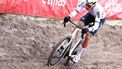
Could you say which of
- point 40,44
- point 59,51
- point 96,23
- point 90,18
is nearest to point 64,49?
point 59,51

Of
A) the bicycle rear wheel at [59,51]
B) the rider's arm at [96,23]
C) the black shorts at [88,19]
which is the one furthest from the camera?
the black shorts at [88,19]

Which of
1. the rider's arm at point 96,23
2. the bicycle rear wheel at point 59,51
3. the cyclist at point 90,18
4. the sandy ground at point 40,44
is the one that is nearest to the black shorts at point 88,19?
the cyclist at point 90,18

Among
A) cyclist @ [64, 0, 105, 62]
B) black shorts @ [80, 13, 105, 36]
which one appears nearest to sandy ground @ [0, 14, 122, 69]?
cyclist @ [64, 0, 105, 62]

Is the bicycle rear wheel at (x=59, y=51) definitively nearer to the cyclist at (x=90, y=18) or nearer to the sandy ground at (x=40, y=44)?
the sandy ground at (x=40, y=44)

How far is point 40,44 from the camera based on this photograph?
10.7 m

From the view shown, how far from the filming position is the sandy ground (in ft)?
30.9

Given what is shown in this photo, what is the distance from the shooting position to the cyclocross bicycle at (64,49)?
881 cm

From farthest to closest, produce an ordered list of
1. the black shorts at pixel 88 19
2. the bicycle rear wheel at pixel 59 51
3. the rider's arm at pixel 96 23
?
the black shorts at pixel 88 19, the rider's arm at pixel 96 23, the bicycle rear wheel at pixel 59 51

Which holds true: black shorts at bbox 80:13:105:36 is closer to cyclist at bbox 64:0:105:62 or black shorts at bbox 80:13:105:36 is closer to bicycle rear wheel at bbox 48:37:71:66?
cyclist at bbox 64:0:105:62

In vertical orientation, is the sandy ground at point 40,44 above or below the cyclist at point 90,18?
below

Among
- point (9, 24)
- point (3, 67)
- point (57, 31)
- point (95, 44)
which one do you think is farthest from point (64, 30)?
point (3, 67)

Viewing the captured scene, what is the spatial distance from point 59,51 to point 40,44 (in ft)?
6.44

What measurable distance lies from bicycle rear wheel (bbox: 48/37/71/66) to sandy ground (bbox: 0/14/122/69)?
23 centimetres

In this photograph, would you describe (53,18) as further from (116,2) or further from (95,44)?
(116,2)
